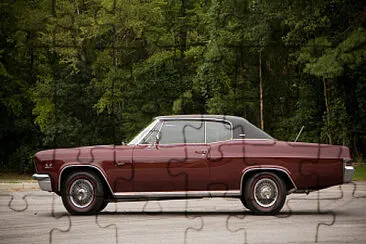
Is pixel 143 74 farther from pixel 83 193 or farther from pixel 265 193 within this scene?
pixel 265 193

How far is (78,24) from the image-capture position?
59875 millimetres

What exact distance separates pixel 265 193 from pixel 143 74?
43.1 metres

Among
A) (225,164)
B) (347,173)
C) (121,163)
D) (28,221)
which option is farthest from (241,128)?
(28,221)

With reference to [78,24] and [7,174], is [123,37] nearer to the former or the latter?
[78,24]

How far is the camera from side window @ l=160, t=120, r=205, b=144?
51.7 feet

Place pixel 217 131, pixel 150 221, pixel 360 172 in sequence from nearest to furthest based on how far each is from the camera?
pixel 150 221 < pixel 217 131 < pixel 360 172

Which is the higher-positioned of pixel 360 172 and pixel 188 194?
pixel 188 194

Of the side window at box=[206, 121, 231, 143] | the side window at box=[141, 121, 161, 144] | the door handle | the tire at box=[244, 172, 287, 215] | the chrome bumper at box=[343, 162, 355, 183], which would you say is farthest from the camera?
the side window at box=[206, 121, 231, 143]

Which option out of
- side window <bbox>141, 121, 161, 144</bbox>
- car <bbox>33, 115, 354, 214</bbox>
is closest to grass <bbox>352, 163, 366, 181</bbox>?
car <bbox>33, 115, 354, 214</bbox>

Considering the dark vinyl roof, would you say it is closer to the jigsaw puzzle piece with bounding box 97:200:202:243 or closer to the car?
the car

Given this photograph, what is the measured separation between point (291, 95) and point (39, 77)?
15812 millimetres

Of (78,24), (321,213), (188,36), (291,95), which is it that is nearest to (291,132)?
(291,95)

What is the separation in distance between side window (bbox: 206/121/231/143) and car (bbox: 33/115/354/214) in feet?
0.06

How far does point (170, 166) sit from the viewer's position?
1540cm
